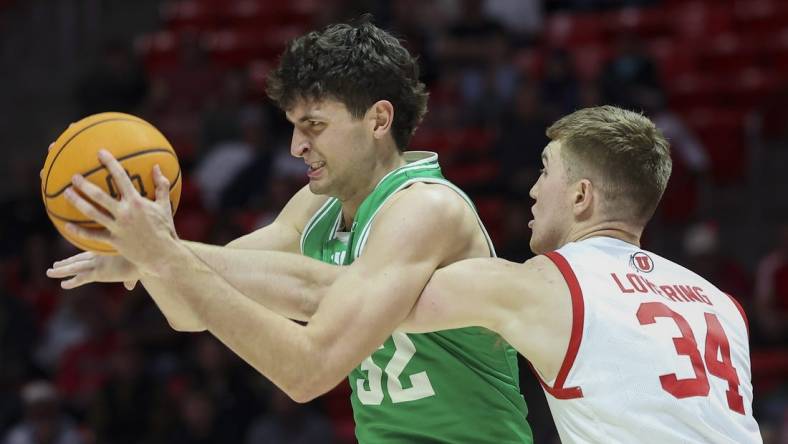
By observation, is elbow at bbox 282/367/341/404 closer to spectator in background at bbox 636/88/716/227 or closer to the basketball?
the basketball

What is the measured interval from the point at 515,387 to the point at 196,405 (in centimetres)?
572

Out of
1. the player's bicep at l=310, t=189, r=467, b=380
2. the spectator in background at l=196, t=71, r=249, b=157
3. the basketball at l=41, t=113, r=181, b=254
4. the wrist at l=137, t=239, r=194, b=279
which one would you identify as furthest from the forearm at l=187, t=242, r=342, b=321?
the spectator in background at l=196, t=71, r=249, b=157

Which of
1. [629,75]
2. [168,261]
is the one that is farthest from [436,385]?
[629,75]

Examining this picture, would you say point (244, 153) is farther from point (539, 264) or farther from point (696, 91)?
point (539, 264)

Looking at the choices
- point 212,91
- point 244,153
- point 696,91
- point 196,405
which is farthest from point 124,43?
Answer: point 696,91

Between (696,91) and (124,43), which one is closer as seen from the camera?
(696,91)

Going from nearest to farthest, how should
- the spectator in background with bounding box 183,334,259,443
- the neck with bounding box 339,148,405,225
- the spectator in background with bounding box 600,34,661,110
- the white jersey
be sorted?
1. the white jersey
2. the neck with bounding box 339,148,405,225
3. the spectator in background with bounding box 183,334,259,443
4. the spectator in background with bounding box 600,34,661,110

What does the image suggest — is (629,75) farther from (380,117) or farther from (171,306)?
(171,306)

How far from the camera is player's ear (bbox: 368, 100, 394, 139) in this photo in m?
4.29

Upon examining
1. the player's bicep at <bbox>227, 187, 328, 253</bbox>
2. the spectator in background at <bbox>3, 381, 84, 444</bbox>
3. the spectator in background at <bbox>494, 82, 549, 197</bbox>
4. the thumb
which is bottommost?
the spectator in background at <bbox>3, 381, 84, 444</bbox>

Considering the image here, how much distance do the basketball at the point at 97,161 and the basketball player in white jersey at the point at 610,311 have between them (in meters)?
0.90

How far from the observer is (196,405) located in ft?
31.6

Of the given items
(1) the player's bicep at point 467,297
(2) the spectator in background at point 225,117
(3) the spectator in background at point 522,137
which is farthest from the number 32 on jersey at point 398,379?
(2) the spectator in background at point 225,117

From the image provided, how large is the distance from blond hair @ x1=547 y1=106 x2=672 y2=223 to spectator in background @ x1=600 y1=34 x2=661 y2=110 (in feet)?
21.6
